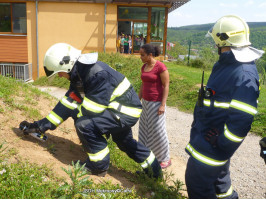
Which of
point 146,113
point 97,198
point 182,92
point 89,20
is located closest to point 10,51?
point 89,20

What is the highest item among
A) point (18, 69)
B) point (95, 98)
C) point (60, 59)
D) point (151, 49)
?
point (151, 49)

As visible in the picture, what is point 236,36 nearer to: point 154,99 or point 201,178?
point 201,178

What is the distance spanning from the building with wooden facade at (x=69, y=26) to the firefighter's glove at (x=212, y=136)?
15005 millimetres

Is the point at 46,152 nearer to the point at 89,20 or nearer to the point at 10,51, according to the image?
the point at 89,20

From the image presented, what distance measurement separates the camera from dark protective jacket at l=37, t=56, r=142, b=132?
3.08m

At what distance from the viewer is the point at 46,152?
3.57 m

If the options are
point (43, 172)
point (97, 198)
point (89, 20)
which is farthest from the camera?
point (89, 20)

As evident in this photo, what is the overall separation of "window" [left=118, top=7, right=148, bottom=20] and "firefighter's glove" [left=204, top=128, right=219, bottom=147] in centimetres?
1554

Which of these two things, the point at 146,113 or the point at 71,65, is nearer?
the point at 71,65

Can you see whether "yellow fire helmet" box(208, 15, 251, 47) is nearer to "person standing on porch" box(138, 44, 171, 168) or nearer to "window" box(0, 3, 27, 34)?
"person standing on porch" box(138, 44, 171, 168)

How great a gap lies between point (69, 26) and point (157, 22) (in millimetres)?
5403

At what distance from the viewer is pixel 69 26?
16734 mm

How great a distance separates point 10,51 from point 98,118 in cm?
1604

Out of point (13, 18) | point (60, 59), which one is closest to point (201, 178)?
point (60, 59)
